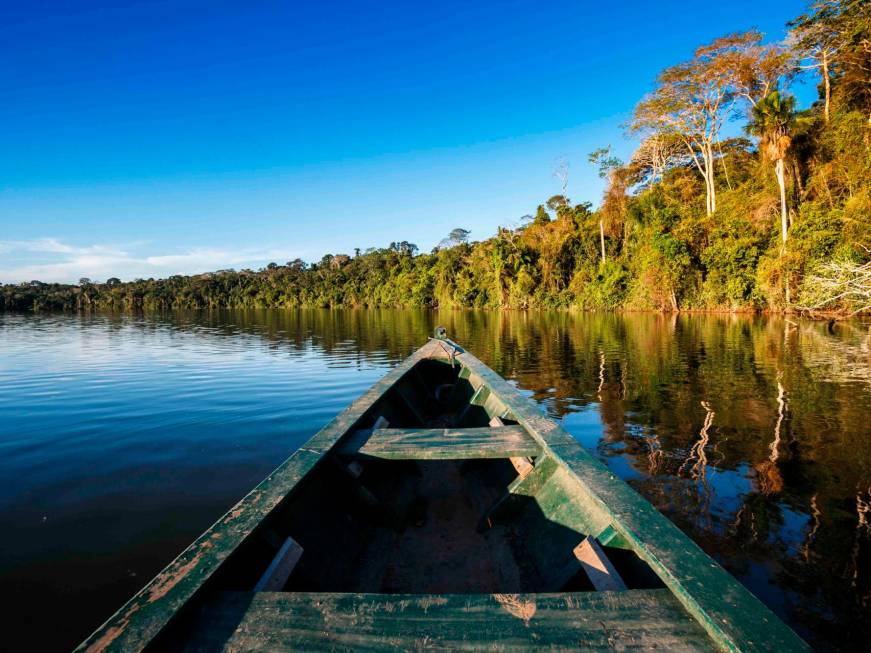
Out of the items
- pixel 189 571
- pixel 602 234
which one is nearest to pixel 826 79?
pixel 602 234

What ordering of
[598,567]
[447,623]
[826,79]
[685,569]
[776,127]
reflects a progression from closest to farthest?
1. [447,623]
2. [685,569]
3. [598,567]
4. [776,127]
5. [826,79]

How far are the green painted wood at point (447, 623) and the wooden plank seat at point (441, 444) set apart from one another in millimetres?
1201

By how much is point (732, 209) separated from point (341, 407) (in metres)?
30.2

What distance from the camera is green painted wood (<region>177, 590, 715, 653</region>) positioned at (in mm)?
1284

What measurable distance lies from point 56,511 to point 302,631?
4.10 m

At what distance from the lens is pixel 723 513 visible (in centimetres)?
364

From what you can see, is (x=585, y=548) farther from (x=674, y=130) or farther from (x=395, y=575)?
(x=674, y=130)

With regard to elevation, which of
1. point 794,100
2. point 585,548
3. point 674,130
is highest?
point 674,130

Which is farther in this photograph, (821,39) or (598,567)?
(821,39)

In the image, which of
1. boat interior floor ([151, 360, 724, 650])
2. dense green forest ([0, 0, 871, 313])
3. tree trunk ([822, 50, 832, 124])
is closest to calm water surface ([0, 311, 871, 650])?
boat interior floor ([151, 360, 724, 650])

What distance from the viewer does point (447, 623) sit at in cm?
136

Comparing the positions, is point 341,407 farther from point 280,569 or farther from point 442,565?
point 280,569

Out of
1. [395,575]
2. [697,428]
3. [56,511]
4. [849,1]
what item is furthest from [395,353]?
[849,1]

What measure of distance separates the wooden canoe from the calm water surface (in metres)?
1.45
